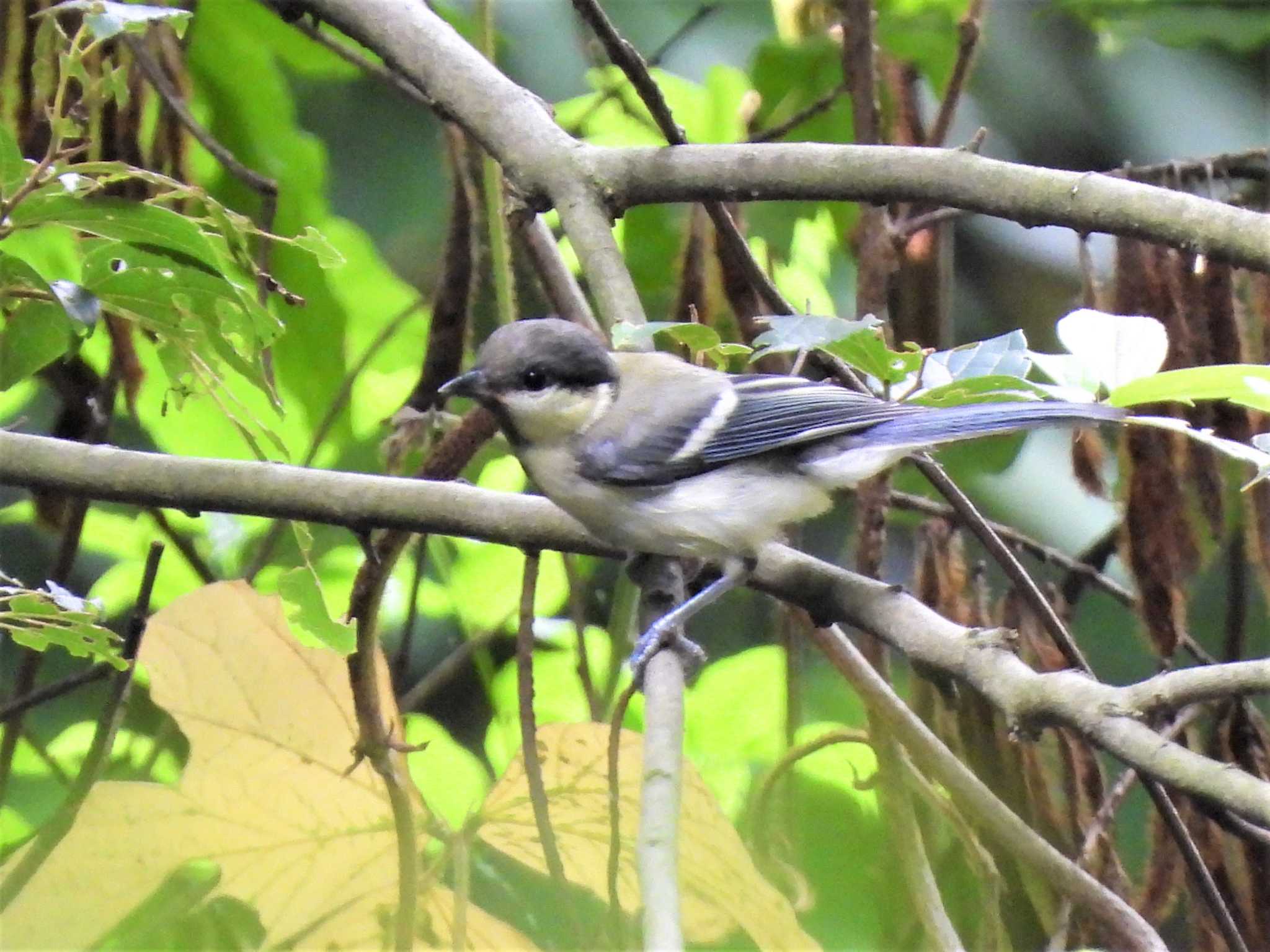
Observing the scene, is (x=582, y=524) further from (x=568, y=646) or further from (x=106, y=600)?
(x=106, y=600)

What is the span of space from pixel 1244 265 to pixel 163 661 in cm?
82

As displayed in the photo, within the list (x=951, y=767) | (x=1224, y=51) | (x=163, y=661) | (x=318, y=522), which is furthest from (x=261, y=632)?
(x=1224, y=51)

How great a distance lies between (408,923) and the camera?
853 mm

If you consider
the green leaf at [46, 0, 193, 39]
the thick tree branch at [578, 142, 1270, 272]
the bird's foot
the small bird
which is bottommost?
the bird's foot

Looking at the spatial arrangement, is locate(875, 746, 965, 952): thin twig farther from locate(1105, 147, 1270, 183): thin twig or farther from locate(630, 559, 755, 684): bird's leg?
locate(1105, 147, 1270, 183): thin twig

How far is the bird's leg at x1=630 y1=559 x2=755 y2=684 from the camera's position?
83cm

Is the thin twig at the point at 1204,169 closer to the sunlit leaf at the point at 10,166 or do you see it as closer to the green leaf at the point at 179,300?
the green leaf at the point at 179,300

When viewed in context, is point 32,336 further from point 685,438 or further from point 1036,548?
point 1036,548

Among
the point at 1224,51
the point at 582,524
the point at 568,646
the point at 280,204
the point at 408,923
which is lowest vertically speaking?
the point at 408,923

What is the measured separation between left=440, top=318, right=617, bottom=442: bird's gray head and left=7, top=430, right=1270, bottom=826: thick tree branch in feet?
0.45

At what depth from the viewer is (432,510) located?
2.81ft

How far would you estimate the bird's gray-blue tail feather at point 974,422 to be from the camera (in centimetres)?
82

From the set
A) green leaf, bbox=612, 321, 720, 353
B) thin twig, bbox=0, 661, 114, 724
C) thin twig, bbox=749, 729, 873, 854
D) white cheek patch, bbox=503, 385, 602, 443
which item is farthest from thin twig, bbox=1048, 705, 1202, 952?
thin twig, bbox=0, 661, 114, 724

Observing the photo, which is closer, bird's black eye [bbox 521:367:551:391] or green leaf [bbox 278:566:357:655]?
green leaf [bbox 278:566:357:655]
